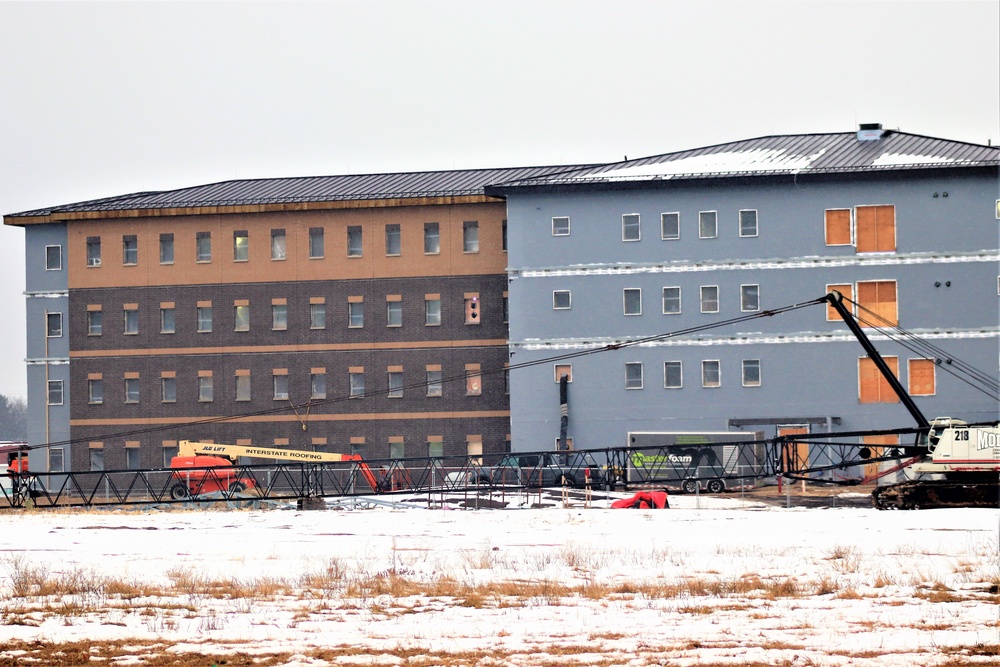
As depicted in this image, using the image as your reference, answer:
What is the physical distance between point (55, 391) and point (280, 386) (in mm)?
13942

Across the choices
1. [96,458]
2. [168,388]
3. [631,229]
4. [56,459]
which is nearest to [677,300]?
[631,229]

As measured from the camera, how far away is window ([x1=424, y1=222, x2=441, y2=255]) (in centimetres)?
6900

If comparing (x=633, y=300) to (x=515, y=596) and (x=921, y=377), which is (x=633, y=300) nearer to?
(x=921, y=377)

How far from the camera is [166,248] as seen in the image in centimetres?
7194

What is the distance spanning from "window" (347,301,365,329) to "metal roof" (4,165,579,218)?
564 cm

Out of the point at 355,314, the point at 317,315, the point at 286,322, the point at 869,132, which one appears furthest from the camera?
the point at 286,322

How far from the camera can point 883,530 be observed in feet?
111

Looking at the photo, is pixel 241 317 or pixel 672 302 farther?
pixel 241 317

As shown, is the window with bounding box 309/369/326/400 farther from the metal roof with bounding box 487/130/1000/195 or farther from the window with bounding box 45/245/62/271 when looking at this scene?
the window with bounding box 45/245/62/271

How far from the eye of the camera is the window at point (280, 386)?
70.0 metres

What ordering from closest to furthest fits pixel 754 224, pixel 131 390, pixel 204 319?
pixel 754 224
pixel 204 319
pixel 131 390

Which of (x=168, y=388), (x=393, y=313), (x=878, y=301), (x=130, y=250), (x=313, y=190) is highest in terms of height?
(x=313, y=190)

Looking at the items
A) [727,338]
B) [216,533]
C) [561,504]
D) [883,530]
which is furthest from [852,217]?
[216,533]

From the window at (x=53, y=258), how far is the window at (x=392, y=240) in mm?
19660
